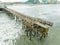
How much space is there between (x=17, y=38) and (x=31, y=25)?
4.34 feet

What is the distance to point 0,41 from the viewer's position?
30.0 feet

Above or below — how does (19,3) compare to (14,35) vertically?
below

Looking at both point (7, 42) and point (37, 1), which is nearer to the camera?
point (7, 42)

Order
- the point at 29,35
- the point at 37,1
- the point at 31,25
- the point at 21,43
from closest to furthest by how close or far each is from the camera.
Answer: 1. the point at 21,43
2. the point at 31,25
3. the point at 29,35
4. the point at 37,1

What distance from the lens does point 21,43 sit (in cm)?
898

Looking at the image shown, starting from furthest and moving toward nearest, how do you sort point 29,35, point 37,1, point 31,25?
point 37,1 → point 29,35 → point 31,25

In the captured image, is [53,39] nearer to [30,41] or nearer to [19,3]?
[30,41]

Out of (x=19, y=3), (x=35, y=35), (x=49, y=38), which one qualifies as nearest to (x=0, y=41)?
(x=35, y=35)

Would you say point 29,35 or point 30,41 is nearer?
point 30,41

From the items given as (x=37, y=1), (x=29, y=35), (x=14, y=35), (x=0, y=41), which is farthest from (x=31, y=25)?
(x=37, y=1)

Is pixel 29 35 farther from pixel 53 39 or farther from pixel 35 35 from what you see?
pixel 53 39

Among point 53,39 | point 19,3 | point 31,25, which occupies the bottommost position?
point 19,3

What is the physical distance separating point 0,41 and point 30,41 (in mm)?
1935

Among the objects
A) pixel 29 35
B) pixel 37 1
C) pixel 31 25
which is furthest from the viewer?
pixel 37 1
